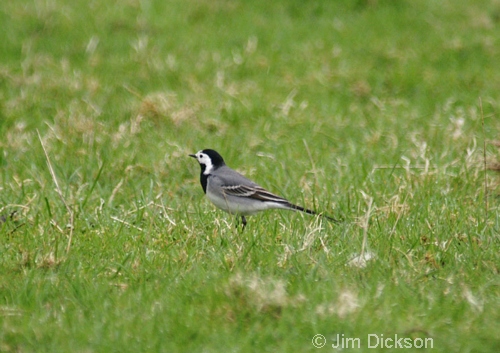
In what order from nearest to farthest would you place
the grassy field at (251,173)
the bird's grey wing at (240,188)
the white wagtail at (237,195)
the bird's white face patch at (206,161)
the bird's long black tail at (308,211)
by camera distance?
the grassy field at (251,173)
the bird's long black tail at (308,211)
the white wagtail at (237,195)
the bird's grey wing at (240,188)
the bird's white face patch at (206,161)

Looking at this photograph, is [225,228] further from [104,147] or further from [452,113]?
[452,113]

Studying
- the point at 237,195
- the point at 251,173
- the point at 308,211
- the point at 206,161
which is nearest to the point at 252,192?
the point at 237,195

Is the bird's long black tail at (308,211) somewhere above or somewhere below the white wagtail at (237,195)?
below

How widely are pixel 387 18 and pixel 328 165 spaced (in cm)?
479

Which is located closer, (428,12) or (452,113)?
(452,113)

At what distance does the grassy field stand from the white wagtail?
5.3 inches

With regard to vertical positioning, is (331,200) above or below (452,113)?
below

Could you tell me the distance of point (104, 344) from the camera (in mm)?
4477

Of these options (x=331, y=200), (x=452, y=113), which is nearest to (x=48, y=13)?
(x=452, y=113)

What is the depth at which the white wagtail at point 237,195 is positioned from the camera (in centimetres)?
683

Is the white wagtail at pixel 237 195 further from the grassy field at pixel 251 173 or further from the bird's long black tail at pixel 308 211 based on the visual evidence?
the grassy field at pixel 251 173

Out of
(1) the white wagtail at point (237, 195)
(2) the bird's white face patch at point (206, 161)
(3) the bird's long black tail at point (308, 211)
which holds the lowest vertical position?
(3) the bird's long black tail at point (308, 211)

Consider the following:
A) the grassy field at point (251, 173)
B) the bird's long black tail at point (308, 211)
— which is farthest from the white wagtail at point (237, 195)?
the grassy field at point (251, 173)

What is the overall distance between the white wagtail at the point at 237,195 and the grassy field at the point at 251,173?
0.14 metres
